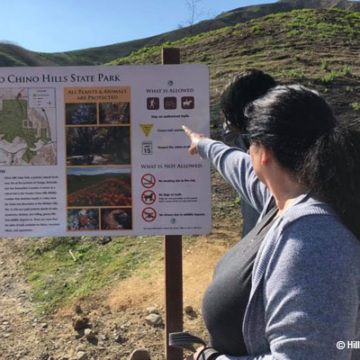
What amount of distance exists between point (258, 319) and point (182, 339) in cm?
64

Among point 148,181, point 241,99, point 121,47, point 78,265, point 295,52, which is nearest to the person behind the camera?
point 241,99

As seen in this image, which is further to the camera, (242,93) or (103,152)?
(103,152)

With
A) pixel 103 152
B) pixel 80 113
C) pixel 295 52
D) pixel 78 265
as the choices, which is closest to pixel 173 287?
pixel 103 152

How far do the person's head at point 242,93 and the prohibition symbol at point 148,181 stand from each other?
669 mm

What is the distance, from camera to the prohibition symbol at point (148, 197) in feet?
8.54

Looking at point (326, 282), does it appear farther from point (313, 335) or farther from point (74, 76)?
point (74, 76)

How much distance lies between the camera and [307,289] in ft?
3.58

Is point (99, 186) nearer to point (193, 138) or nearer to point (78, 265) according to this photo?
point (193, 138)

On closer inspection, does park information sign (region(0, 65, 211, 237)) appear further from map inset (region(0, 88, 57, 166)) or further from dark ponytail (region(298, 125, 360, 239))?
dark ponytail (region(298, 125, 360, 239))

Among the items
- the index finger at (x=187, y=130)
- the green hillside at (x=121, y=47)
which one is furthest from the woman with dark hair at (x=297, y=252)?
the green hillside at (x=121, y=47)

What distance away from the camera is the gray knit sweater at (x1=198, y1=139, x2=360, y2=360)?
1078mm

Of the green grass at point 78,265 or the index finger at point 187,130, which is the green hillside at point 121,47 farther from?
Answer: the index finger at point 187,130

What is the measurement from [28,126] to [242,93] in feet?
4.34

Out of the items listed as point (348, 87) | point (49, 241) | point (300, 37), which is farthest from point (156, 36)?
point (49, 241)
